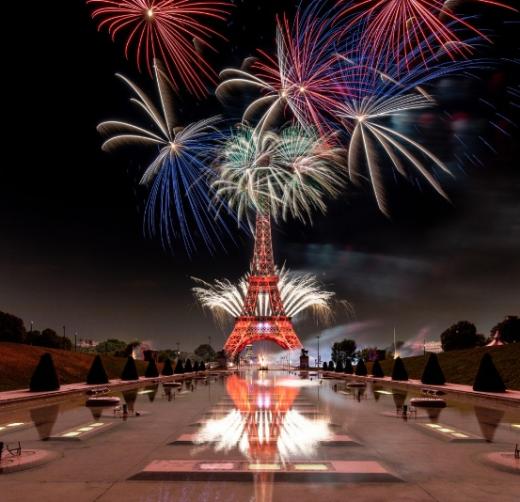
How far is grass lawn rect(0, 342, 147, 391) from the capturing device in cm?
4188

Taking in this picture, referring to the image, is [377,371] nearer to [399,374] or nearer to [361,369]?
[361,369]

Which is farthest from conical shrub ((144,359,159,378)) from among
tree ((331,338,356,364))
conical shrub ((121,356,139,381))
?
tree ((331,338,356,364))

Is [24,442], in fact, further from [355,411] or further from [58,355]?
[58,355]

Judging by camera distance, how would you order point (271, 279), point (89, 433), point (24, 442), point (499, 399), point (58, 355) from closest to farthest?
point (24, 442) < point (89, 433) < point (499, 399) < point (58, 355) < point (271, 279)

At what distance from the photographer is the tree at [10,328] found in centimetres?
6105

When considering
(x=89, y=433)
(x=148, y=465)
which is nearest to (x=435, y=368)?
(x=89, y=433)

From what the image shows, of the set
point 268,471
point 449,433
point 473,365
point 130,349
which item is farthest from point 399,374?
point 130,349

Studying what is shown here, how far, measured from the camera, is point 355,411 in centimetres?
2583

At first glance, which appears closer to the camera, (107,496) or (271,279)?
(107,496)

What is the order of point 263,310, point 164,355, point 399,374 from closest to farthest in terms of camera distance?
point 399,374 < point 263,310 < point 164,355

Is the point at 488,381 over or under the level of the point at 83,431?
over

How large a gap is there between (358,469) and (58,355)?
49.5 m

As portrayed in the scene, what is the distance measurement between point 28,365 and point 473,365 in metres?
36.6

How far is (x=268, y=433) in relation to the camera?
60.3 feet
